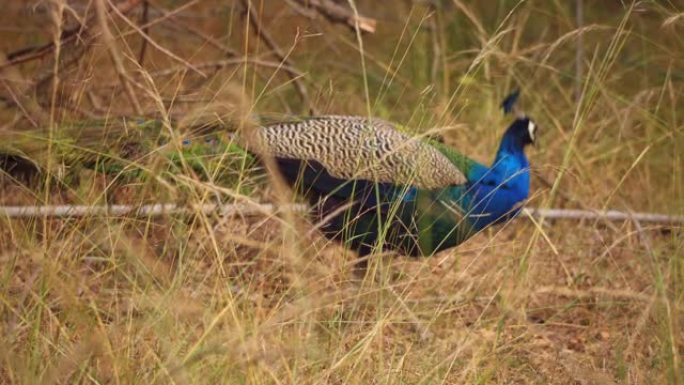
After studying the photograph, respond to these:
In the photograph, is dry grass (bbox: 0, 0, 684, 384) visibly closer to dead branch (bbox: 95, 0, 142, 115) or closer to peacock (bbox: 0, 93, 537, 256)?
dead branch (bbox: 95, 0, 142, 115)

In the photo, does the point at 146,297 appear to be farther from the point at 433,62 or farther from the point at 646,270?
the point at 433,62

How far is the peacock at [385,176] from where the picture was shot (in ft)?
11.2

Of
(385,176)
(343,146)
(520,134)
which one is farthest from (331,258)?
(520,134)

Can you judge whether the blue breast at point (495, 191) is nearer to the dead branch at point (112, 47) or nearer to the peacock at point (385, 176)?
the peacock at point (385, 176)

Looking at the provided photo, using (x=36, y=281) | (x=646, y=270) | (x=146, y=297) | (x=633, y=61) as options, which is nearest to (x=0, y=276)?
(x=36, y=281)

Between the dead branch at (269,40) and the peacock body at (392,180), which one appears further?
the dead branch at (269,40)

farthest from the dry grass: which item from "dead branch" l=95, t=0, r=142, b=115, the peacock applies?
the peacock

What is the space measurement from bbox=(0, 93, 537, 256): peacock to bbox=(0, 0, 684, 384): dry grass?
0.11m

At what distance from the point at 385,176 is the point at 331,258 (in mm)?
300

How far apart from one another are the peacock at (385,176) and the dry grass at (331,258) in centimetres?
11

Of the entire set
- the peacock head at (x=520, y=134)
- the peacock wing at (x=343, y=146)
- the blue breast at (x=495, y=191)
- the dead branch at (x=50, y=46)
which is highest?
the dead branch at (x=50, y=46)

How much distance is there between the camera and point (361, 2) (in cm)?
701

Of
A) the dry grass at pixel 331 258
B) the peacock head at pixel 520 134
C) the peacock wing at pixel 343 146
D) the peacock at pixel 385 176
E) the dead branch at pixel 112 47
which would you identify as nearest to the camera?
the dry grass at pixel 331 258

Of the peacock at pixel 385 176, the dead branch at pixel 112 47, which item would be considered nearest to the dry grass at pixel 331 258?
the dead branch at pixel 112 47
